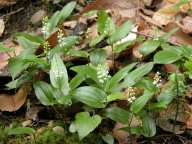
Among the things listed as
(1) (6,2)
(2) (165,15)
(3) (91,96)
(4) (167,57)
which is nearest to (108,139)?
(3) (91,96)

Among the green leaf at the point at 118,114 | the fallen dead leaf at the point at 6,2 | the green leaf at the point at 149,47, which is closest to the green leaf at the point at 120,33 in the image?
the green leaf at the point at 149,47

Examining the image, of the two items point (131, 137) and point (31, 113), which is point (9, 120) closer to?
point (31, 113)

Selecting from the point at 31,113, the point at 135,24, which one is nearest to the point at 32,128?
the point at 31,113

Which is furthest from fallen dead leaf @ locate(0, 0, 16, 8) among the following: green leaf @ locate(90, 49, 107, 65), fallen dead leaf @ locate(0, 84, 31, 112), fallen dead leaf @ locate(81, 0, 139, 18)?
green leaf @ locate(90, 49, 107, 65)

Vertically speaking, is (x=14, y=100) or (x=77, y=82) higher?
(x=77, y=82)

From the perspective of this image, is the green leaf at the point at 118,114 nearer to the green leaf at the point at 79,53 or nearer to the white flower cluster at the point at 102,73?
the white flower cluster at the point at 102,73

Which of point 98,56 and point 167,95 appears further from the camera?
point 98,56

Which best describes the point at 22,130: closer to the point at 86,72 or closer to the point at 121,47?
the point at 86,72
